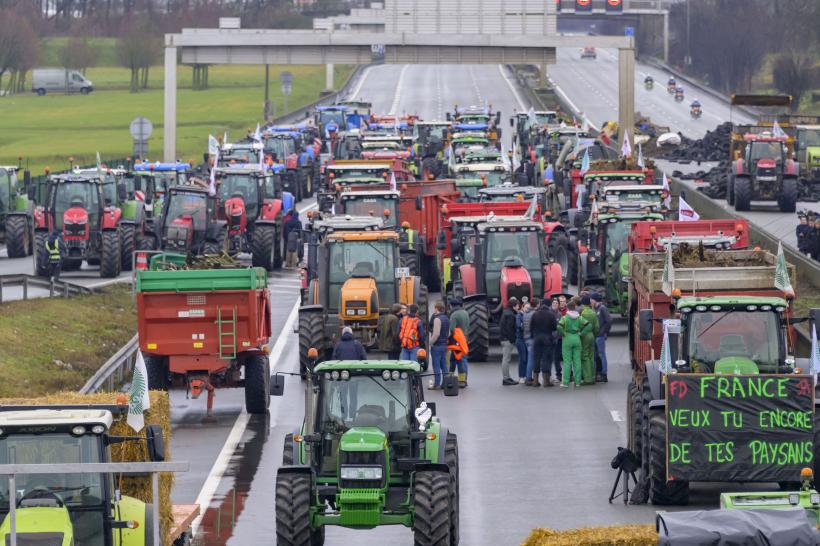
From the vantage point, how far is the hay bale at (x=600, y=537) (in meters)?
14.5

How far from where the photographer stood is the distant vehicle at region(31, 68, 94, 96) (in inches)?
5226

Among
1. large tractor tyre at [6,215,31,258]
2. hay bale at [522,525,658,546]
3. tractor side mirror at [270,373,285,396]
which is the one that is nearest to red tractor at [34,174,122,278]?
large tractor tyre at [6,215,31,258]

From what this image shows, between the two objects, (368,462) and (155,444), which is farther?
(368,462)

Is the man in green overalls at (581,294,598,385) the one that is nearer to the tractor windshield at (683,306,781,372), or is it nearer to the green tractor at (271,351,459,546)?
the tractor windshield at (683,306,781,372)

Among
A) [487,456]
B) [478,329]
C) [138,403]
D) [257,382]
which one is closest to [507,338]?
[478,329]

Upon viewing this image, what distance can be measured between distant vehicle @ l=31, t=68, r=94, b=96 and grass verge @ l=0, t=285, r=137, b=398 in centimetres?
9389

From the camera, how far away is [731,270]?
26891 mm

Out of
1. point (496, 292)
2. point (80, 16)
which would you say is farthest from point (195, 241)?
point (80, 16)

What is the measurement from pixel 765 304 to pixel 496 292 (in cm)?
1313

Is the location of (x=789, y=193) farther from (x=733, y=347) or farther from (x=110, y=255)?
(x=733, y=347)

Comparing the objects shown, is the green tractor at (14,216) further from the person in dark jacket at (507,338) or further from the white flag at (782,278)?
the white flag at (782,278)

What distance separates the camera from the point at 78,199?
45.5 meters

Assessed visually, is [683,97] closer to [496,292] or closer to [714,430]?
[496,292]

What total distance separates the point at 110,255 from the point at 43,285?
168 inches
